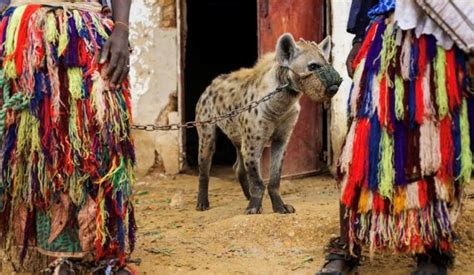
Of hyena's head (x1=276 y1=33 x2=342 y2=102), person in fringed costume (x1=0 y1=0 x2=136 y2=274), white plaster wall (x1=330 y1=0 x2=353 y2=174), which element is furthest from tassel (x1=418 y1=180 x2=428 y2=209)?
white plaster wall (x1=330 y1=0 x2=353 y2=174)

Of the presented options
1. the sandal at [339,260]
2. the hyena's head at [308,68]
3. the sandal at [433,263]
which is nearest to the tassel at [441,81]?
the sandal at [433,263]

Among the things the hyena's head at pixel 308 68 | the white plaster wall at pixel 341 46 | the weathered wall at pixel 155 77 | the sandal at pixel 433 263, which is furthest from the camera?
the weathered wall at pixel 155 77

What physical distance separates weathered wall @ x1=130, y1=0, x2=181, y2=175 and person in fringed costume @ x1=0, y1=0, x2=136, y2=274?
4.31 m

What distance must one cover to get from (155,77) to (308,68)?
273 cm

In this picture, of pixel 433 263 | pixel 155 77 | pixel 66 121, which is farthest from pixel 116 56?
pixel 155 77

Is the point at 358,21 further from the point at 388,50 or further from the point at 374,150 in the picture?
the point at 374,150

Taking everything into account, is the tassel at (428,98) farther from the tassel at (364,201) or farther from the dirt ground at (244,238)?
the dirt ground at (244,238)

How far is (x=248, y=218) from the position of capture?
5172 millimetres

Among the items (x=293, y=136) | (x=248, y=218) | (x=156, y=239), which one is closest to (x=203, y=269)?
(x=156, y=239)

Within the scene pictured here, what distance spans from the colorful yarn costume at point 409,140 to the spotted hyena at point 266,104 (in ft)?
6.26

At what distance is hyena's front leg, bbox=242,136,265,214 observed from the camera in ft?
18.8

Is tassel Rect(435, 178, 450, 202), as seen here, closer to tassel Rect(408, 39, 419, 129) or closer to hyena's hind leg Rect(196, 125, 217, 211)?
tassel Rect(408, 39, 419, 129)

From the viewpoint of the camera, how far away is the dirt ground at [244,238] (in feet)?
13.1

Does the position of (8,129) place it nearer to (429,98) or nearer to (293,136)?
(429,98)
